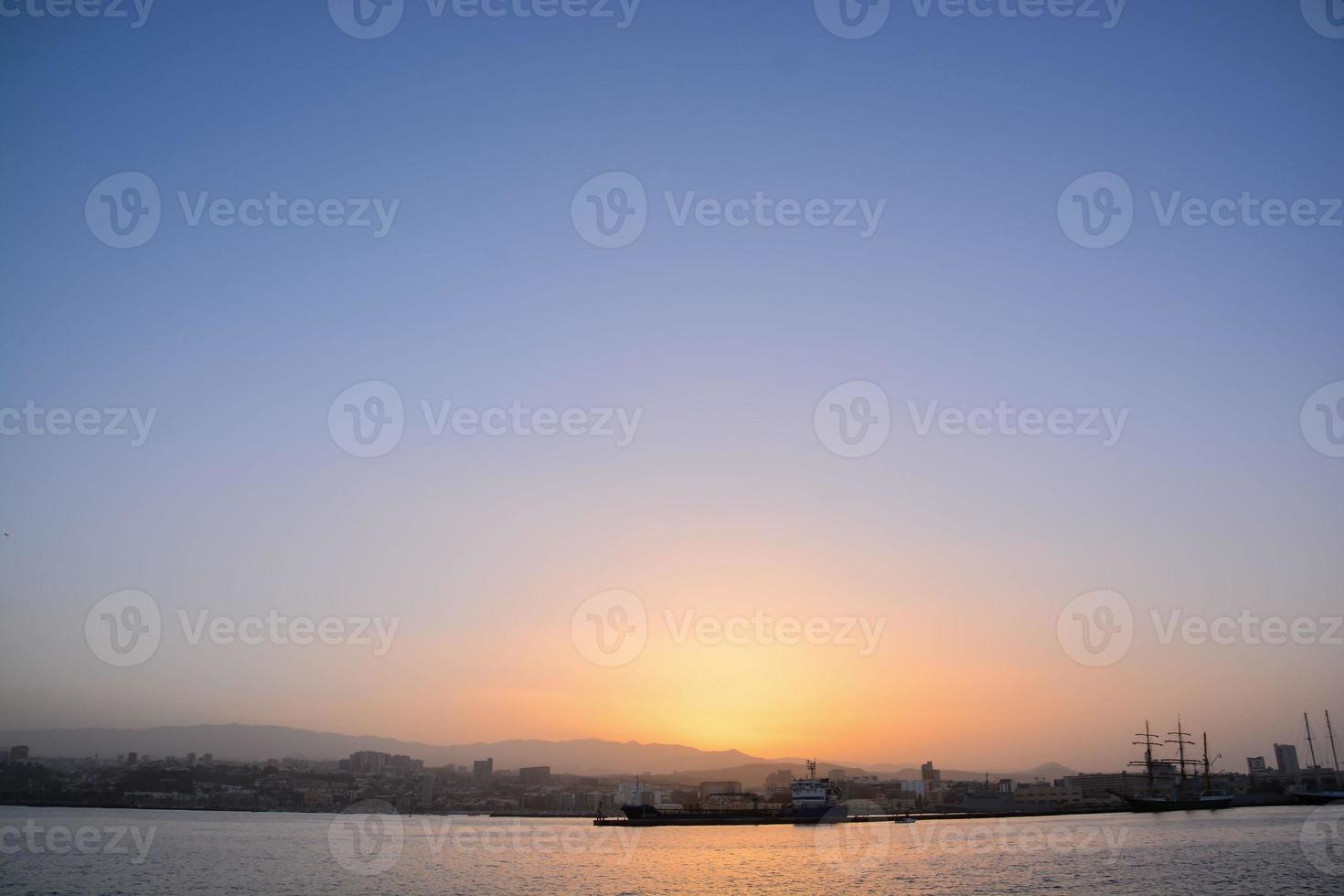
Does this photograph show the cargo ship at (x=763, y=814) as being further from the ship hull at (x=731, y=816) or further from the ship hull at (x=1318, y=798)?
the ship hull at (x=1318, y=798)

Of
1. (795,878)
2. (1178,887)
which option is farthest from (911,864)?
(1178,887)

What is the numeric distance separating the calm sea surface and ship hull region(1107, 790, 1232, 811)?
5099cm

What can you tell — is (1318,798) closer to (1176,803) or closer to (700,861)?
A: (1176,803)

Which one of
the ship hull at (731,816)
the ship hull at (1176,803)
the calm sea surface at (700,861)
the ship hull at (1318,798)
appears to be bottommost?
the ship hull at (731,816)

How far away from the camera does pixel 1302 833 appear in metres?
88.8

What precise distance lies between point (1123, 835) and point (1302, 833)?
1715 cm

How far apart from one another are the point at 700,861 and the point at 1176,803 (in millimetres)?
130137

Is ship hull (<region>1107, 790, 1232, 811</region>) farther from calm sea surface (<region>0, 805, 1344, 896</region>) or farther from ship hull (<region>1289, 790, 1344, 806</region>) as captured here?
calm sea surface (<region>0, 805, 1344, 896</region>)

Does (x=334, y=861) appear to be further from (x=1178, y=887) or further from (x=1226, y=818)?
(x=1226, y=818)

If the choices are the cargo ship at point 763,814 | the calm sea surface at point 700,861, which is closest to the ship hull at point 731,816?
the cargo ship at point 763,814

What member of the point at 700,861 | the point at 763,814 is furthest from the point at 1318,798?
the point at 700,861

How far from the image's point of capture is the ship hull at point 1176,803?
15700 cm

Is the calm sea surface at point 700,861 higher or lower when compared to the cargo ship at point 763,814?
higher

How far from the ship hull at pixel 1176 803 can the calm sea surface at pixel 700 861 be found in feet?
167
